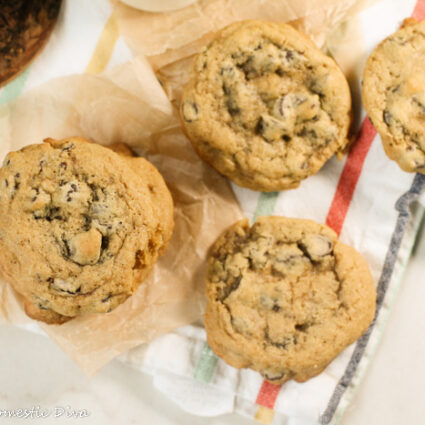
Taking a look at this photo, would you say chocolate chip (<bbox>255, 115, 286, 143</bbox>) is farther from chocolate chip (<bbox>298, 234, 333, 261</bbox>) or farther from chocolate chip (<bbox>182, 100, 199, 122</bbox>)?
chocolate chip (<bbox>298, 234, 333, 261</bbox>)

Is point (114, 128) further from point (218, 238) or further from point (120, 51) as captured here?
point (218, 238)

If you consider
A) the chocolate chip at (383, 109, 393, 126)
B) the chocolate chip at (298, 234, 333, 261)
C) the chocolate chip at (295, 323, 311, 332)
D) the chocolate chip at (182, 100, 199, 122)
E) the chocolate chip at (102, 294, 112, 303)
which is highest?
the chocolate chip at (182, 100, 199, 122)

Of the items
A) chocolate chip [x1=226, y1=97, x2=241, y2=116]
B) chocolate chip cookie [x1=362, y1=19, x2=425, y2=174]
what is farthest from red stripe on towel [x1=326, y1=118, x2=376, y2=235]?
Answer: chocolate chip [x1=226, y1=97, x2=241, y2=116]

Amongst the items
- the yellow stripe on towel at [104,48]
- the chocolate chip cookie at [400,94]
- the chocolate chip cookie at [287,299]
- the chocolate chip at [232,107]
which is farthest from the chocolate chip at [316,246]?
the yellow stripe on towel at [104,48]

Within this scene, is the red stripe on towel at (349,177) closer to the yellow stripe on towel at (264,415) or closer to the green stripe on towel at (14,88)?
the yellow stripe on towel at (264,415)

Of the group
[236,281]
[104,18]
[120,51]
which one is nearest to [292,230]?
[236,281]

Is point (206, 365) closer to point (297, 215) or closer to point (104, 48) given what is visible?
point (297, 215)
